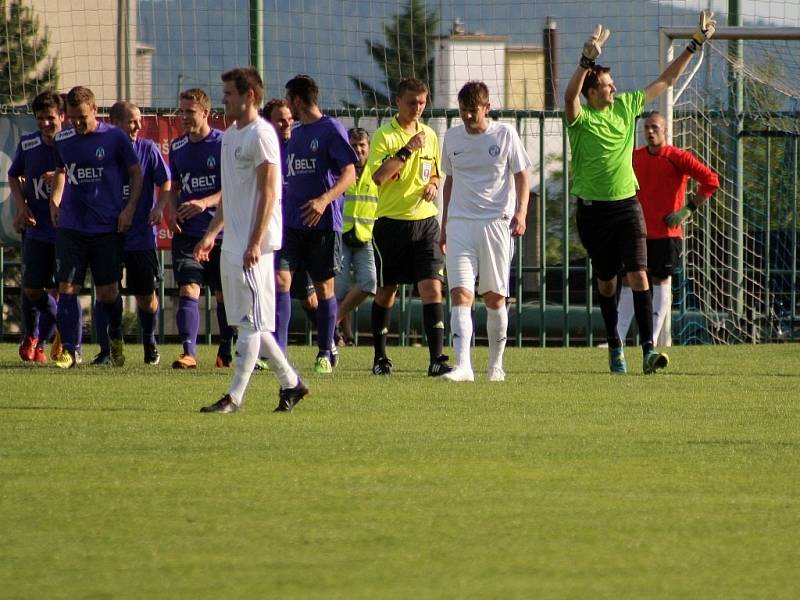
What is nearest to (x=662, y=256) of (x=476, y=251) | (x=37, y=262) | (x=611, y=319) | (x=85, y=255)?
(x=611, y=319)

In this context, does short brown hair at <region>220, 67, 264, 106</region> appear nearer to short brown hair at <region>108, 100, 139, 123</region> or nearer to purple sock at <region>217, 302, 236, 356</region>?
purple sock at <region>217, 302, 236, 356</region>

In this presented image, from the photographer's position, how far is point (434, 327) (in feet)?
37.9

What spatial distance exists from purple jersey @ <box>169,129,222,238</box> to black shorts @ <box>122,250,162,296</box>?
1.49 ft

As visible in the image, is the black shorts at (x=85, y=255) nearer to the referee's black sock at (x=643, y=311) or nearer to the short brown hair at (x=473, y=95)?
the short brown hair at (x=473, y=95)

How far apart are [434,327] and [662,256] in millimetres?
3693

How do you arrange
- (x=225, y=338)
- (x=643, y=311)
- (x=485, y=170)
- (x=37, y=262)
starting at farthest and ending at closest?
(x=37, y=262), (x=225, y=338), (x=643, y=311), (x=485, y=170)

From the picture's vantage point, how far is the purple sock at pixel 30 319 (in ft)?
43.6

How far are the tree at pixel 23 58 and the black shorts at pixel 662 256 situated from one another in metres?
7.26

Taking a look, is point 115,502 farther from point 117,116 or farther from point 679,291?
point 679,291

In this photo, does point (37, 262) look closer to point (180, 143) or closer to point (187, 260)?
point (187, 260)

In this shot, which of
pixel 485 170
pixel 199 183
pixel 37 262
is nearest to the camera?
pixel 485 170

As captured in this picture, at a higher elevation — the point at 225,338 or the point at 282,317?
the point at 282,317

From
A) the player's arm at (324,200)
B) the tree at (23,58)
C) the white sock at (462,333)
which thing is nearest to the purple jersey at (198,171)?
the player's arm at (324,200)

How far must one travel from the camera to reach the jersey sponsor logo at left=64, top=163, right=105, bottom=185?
1207 centimetres
